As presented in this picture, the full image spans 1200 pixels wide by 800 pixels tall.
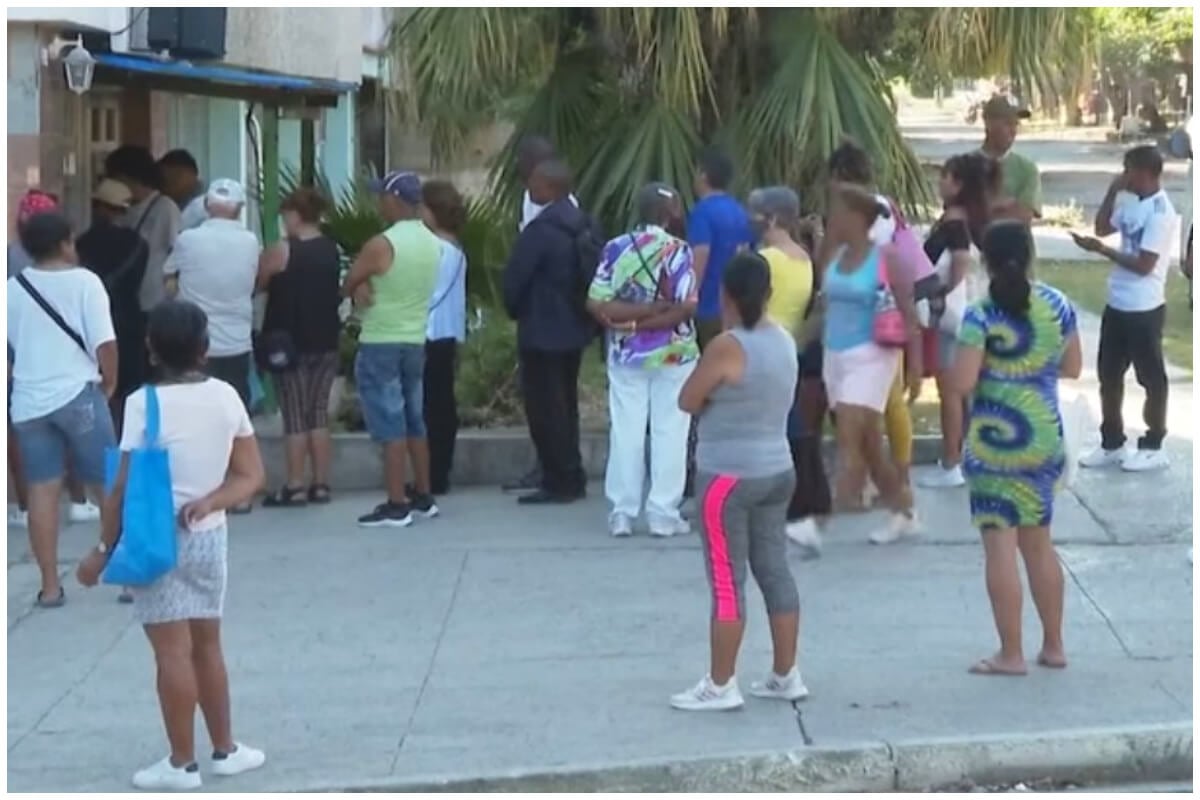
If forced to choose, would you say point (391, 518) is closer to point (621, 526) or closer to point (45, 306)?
point (621, 526)

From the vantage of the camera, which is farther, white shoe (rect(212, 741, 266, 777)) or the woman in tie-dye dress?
the woman in tie-dye dress

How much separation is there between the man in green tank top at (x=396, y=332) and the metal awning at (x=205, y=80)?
2.13 m

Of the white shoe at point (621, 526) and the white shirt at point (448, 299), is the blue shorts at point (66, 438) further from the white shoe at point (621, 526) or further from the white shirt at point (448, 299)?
the white shoe at point (621, 526)

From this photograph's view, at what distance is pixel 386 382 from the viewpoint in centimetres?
1020

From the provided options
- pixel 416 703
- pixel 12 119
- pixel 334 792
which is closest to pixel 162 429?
pixel 334 792

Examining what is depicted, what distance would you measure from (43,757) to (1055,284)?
17.5m

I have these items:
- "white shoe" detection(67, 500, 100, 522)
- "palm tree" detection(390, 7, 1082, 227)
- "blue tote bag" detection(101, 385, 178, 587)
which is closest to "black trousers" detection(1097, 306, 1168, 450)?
"palm tree" detection(390, 7, 1082, 227)

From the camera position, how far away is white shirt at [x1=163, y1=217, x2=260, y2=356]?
33.5ft

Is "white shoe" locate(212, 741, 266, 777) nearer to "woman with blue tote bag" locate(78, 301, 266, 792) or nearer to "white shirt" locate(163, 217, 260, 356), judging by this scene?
"woman with blue tote bag" locate(78, 301, 266, 792)

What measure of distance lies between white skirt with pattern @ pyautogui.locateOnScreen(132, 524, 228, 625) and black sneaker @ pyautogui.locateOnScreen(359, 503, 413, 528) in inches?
161

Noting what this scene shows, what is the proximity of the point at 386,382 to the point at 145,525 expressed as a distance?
429 cm

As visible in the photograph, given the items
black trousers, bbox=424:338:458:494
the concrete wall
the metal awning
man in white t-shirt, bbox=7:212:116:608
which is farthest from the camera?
the concrete wall

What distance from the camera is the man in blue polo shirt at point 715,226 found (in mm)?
9781

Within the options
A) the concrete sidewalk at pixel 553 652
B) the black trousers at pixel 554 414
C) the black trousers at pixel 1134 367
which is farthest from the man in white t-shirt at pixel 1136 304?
the black trousers at pixel 554 414
